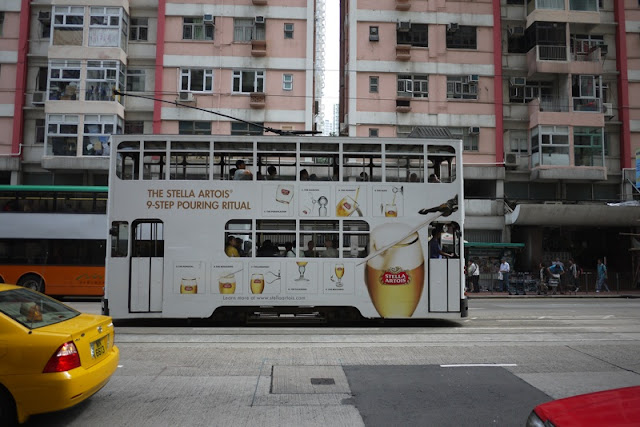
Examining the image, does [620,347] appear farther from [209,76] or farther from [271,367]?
[209,76]

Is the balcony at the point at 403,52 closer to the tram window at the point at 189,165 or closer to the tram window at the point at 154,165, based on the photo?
the tram window at the point at 189,165

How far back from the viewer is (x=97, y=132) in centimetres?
2805

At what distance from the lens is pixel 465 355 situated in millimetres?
8508

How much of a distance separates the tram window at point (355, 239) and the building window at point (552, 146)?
830 inches

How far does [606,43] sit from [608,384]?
30.2 m

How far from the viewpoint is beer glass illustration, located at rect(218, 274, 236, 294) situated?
11.4 m

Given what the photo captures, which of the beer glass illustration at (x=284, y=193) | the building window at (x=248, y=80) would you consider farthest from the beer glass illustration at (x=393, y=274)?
the building window at (x=248, y=80)

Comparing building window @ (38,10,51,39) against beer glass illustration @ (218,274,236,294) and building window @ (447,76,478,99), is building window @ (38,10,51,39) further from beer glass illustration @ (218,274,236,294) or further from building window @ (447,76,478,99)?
beer glass illustration @ (218,274,236,294)

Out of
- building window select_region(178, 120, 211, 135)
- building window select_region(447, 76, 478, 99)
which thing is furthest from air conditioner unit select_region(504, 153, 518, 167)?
building window select_region(178, 120, 211, 135)

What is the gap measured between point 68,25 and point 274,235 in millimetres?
23450

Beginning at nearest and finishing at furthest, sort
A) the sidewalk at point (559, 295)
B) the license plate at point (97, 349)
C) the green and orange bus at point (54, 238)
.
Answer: the license plate at point (97, 349)
the green and orange bus at point (54, 238)
the sidewalk at point (559, 295)

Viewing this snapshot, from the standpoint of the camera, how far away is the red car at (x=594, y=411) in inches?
123

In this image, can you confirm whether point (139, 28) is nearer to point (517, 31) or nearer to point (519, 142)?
point (517, 31)

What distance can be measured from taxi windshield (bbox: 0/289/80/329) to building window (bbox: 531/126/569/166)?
92.1 feet
